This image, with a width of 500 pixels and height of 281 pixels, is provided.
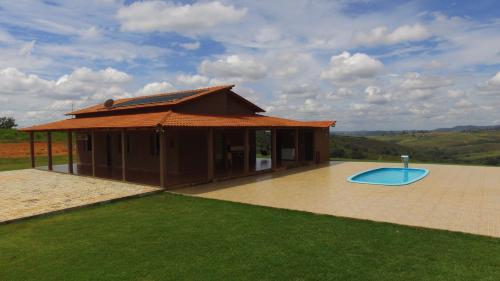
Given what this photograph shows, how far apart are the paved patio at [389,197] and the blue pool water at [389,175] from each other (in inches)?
30.3

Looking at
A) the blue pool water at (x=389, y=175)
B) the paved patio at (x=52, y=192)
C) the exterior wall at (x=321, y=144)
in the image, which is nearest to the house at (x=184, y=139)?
the exterior wall at (x=321, y=144)

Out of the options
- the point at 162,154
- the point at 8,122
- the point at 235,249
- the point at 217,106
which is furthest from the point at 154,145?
the point at 8,122

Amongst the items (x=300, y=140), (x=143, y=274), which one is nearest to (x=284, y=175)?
(x=300, y=140)

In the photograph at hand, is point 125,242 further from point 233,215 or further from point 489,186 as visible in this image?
point 489,186

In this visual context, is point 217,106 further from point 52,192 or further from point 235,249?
point 235,249

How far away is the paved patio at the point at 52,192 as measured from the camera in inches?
375

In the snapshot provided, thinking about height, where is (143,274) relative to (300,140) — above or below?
below

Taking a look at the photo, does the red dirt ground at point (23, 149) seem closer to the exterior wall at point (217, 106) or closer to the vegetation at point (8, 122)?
the exterior wall at point (217, 106)

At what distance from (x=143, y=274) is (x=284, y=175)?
37.3 feet

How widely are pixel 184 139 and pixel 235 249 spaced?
10605mm

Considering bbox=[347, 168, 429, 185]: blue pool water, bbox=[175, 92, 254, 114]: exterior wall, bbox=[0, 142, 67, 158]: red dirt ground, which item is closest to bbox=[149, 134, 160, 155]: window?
bbox=[175, 92, 254, 114]: exterior wall

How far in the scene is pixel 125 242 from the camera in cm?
675

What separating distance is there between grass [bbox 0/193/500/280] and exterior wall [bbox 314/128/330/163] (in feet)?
44.8

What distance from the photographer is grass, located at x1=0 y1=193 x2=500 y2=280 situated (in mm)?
5301
